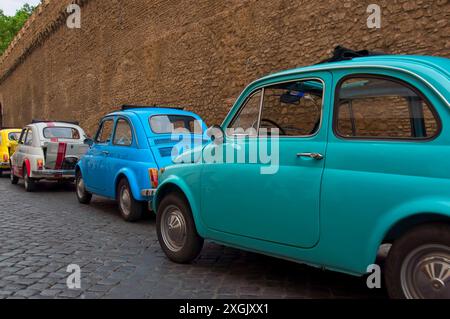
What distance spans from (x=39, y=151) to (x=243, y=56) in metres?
5.73

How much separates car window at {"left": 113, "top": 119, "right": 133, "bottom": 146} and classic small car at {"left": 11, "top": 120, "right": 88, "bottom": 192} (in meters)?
3.31

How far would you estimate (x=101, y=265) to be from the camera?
177 inches

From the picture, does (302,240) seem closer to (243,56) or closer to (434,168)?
(434,168)

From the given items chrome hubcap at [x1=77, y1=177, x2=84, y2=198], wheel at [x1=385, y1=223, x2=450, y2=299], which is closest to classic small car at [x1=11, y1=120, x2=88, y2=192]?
chrome hubcap at [x1=77, y1=177, x2=84, y2=198]

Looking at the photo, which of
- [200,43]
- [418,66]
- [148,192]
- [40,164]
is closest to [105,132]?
[148,192]

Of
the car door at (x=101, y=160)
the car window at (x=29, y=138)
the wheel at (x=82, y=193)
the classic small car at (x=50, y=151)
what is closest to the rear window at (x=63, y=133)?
the classic small car at (x=50, y=151)

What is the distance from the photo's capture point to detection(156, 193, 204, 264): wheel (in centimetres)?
440

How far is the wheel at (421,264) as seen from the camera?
8.45ft

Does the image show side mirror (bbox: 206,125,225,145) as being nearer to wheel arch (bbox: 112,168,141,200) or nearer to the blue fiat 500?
the blue fiat 500

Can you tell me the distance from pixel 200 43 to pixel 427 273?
12.7 metres

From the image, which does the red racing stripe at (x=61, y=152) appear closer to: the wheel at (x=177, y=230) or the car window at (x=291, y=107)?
the wheel at (x=177, y=230)

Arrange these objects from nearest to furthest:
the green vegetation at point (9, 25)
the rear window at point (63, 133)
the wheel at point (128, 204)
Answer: the wheel at point (128, 204), the rear window at point (63, 133), the green vegetation at point (9, 25)

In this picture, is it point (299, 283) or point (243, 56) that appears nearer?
point (299, 283)

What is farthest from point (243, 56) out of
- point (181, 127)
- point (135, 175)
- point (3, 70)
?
point (3, 70)
